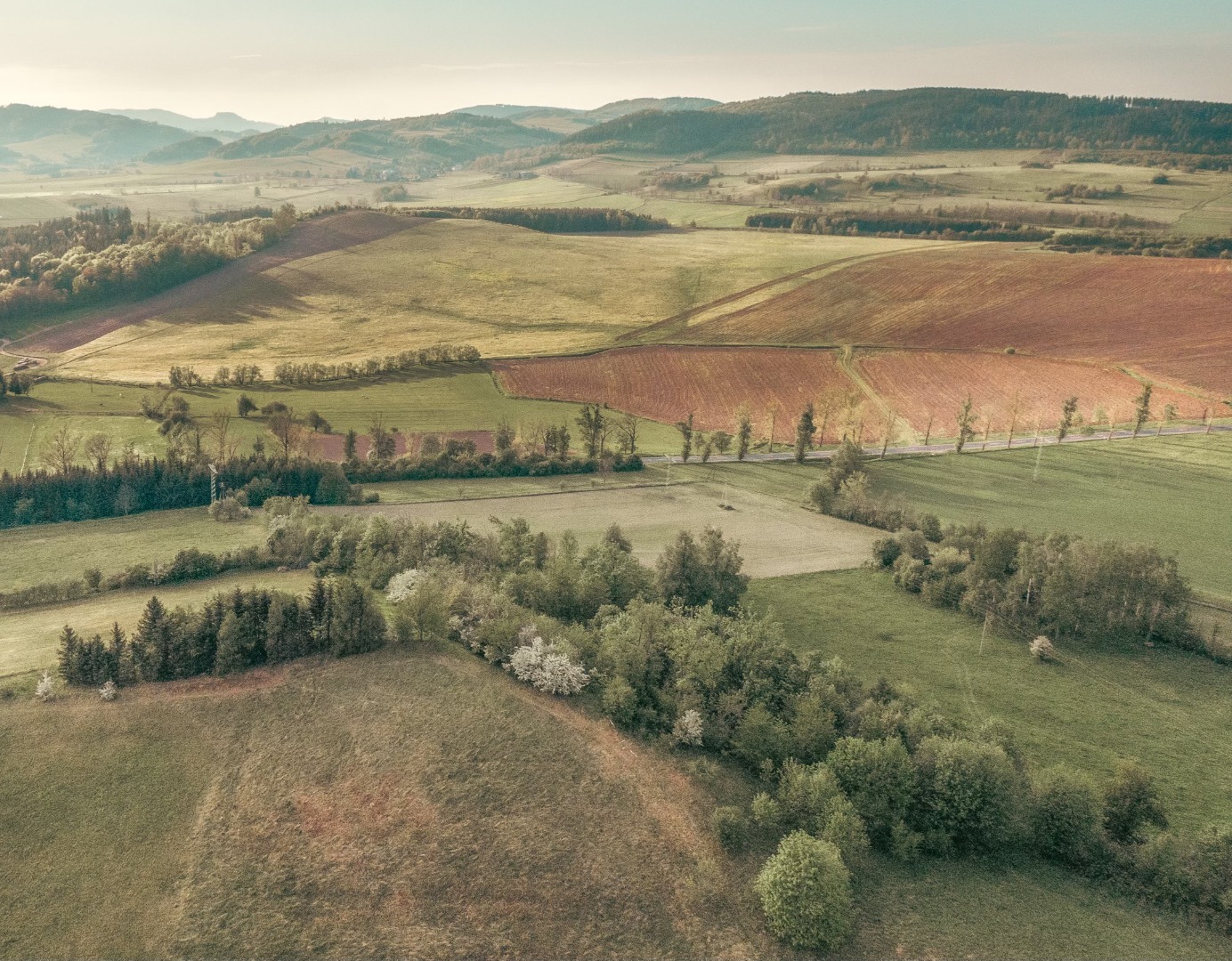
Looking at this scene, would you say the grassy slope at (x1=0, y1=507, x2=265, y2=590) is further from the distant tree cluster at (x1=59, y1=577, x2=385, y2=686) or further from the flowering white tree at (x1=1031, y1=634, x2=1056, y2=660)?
the flowering white tree at (x1=1031, y1=634, x2=1056, y2=660)

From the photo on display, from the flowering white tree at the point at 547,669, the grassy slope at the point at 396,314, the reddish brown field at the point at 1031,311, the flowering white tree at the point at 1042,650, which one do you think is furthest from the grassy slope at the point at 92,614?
the reddish brown field at the point at 1031,311

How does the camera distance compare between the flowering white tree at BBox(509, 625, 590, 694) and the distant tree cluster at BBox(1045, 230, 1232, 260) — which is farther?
the distant tree cluster at BBox(1045, 230, 1232, 260)

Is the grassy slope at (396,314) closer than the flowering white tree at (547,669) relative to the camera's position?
No

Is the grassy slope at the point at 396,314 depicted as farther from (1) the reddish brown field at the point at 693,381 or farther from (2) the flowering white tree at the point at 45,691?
A: (2) the flowering white tree at the point at 45,691

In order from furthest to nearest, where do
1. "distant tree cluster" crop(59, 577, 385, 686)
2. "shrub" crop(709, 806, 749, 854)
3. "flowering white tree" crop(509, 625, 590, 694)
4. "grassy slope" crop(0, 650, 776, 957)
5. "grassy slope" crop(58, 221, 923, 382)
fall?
"grassy slope" crop(58, 221, 923, 382) → "flowering white tree" crop(509, 625, 590, 694) → "distant tree cluster" crop(59, 577, 385, 686) → "shrub" crop(709, 806, 749, 854) → "grassy slope" crop(0, 650, 776, 957)

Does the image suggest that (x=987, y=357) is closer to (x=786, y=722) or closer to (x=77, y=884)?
(x=786, y=722)

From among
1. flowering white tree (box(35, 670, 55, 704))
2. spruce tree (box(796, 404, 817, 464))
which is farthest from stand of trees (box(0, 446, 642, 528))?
flowering white tree (box(35, 670, 55, 704))

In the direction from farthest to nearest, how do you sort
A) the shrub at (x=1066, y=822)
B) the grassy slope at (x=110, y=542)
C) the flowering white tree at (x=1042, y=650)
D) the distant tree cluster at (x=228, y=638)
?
the grassy slope at (x=110, y=542)
the flowering white tree at (x=1042, y=650)
the distant tree cluster at (x=228, y=638)
the shrub at (x=1066, y=822)
